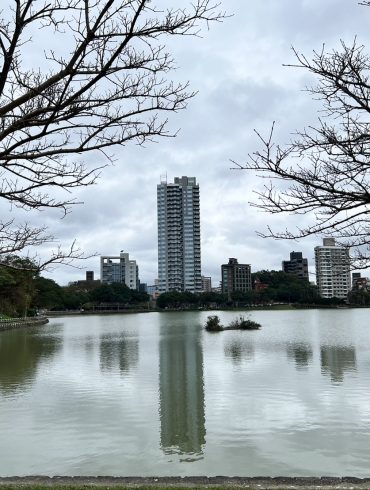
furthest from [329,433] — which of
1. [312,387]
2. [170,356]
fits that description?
[170,356]

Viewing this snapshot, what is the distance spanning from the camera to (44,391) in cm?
1627

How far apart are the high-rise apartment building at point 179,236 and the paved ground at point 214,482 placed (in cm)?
17276

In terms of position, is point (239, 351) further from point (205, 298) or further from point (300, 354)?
point (205, 298)

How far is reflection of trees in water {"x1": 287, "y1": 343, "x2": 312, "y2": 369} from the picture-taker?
21.5 metres

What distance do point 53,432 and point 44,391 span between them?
555 centimetres

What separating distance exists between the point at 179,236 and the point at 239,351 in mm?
159735

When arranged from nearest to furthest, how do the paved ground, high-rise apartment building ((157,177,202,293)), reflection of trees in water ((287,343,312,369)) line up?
1. the paved ground
2. reflection of trees in water ((287,343,312,369))
3. high-rise apartment building ((157,177,202,293))

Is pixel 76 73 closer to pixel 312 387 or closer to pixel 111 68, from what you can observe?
pixel 111 68

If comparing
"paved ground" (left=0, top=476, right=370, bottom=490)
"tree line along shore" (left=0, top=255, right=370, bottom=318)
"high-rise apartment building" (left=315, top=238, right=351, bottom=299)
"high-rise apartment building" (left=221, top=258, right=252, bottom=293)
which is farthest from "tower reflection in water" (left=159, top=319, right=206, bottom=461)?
"high-rise apartment building" (left=221, top=258, right=252, bottom=293)

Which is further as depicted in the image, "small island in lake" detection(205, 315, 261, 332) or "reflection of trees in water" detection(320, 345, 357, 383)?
"small island in lake" detection(205, 315, 261, 332)

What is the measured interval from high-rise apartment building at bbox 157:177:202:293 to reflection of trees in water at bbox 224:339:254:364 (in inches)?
5882

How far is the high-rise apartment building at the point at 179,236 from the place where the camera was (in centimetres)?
18075

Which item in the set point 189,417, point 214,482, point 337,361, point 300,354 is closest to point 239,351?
point 300,354

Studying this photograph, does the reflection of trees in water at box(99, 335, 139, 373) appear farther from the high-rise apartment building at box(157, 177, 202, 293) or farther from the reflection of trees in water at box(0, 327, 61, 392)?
the high-rise apartment building at box(157, 177, 202, 293)
